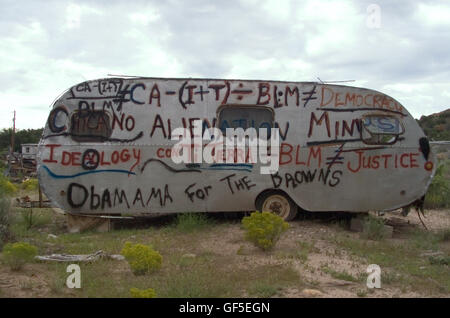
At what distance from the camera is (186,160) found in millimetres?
8703

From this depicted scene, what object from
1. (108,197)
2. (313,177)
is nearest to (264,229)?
(313,177)

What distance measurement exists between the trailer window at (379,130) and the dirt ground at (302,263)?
1927mm

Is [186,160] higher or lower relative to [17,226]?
higher

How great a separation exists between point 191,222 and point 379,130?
4235 mm

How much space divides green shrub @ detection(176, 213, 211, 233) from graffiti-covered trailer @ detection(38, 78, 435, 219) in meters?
0.20

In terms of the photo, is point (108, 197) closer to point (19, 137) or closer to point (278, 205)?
point (278, 205)

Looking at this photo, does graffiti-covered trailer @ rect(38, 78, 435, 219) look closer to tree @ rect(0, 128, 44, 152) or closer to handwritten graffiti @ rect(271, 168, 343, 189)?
handwritten graffiti @ rect(271, 168, 343, 189)

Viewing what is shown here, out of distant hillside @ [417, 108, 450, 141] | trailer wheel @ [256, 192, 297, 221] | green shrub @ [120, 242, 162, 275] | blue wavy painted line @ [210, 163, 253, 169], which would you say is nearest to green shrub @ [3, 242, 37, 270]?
green shrub @ [120, 242, 162, 275]

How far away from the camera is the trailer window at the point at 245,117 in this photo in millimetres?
8883

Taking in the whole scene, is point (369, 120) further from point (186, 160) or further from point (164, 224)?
point (164, 224)

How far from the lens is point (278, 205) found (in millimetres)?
9109

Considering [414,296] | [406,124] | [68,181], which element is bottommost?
[414,296]

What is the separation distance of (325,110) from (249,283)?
15.5ft
